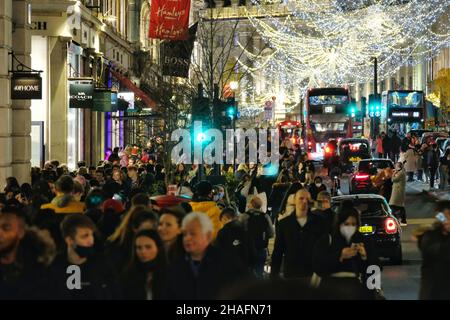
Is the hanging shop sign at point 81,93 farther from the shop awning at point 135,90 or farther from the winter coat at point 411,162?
the winter coat at point 411,162

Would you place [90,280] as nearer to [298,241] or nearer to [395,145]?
[298,241]

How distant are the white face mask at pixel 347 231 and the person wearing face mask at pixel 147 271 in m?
2.22

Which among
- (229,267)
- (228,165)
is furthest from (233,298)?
(228,165)

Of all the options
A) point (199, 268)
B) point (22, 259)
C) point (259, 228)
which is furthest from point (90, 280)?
point (259, 228)

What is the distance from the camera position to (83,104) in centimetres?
3281

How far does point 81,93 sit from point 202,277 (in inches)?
1007

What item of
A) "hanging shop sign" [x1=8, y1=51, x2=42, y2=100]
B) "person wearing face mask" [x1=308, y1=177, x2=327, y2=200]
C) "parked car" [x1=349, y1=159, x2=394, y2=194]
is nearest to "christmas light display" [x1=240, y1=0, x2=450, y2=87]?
"parked car" [x1=349, y1=159, x2=394, y2=194]

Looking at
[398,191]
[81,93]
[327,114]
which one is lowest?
[398,191]

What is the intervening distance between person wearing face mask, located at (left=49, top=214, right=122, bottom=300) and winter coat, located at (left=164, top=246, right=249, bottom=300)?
46cm

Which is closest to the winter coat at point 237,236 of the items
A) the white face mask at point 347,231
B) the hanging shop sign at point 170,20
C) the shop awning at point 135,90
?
the white face mask at point 347,231

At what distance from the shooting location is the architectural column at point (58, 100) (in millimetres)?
33188

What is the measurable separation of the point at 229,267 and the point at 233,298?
2714 millimetres

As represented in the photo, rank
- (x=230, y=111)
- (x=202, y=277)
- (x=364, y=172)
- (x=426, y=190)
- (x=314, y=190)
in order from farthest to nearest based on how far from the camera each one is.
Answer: (x=426, y=190)
(x=364, y=172)
(x=230, y=111)
(x=314, y=190)
(x=202, y=277)

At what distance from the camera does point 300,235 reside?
1145 cm
